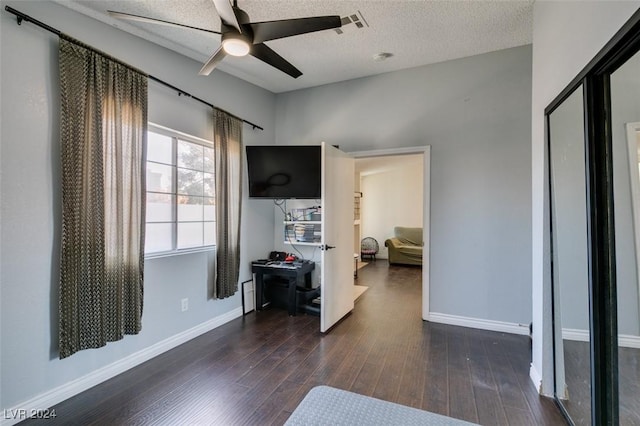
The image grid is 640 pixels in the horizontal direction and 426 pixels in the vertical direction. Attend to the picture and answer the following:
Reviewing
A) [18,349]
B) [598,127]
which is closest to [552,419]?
[598,127]

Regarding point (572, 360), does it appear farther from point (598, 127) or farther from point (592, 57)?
point (592, 57)

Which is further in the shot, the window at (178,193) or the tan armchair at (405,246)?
the tan armchair at (405,246)

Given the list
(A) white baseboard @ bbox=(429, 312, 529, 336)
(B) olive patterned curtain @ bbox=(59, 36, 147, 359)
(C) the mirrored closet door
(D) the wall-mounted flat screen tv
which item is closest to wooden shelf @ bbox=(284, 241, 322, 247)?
(D) the wall-mounted flat screen tv

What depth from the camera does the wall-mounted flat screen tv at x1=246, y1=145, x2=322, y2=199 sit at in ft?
11.0

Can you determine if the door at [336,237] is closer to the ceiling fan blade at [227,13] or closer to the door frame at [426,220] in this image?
the door frame at [426,220]

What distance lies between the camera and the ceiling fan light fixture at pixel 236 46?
1792 mm

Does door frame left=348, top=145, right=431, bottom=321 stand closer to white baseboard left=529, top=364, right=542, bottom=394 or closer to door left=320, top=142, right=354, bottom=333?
door left=320, top=142, right=354, bottom=333

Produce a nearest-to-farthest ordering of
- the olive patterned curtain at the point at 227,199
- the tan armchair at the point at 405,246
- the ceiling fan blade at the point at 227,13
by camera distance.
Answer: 1. the ceiling fan blade at the point at 227,13
2. the olive patterned curtain at the point at 227,199
3. the tan armchair at the point at 405,246

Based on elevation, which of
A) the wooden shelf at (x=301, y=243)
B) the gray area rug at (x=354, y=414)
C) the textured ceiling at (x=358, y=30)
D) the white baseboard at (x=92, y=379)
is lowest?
the white baseboard at (x=92, y=379)

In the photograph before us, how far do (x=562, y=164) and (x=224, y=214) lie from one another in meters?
2.95

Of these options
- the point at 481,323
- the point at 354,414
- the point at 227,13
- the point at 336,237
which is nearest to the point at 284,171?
the point at 336,237

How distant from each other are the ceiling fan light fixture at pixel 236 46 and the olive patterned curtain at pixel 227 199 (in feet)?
4.12

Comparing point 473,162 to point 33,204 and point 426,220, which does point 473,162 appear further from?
point 33,204

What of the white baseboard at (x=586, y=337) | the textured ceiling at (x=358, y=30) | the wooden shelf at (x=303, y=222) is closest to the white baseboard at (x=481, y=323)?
the white baseboard at (x=586, y=337)
